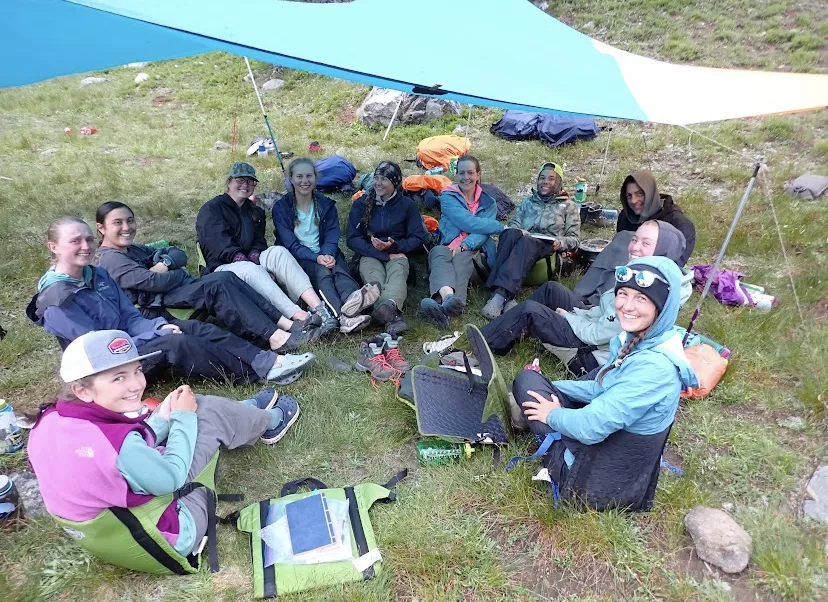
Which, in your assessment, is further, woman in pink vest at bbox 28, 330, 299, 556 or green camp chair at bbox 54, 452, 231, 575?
green camp chair at bbox 54, 452, 231, 575

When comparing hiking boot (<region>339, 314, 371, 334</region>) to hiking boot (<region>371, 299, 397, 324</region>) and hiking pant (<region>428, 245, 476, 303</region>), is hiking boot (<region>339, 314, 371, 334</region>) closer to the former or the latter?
hiking boot (<region>371, 299, 397, 324</region>)

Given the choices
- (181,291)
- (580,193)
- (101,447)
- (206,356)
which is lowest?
(206,356)

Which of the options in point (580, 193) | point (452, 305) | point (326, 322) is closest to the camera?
point (326, 322)

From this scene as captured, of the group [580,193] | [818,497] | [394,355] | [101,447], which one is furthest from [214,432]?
[580,193]

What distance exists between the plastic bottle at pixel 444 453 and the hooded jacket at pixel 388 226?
2075 millimetres

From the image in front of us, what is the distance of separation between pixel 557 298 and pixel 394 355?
1283mm

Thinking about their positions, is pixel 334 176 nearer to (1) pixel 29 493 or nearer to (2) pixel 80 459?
(1) pixel 29 493

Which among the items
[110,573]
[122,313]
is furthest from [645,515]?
[122,313]

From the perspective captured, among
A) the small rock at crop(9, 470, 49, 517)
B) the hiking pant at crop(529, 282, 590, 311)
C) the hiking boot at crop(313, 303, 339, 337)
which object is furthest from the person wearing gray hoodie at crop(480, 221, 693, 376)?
the small rock at crop(9, 470, 49, 517)

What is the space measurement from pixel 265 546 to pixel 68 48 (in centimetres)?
500

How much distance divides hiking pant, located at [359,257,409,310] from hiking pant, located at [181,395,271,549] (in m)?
1.50

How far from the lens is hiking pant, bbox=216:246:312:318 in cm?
391

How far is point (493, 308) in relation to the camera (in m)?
4.09

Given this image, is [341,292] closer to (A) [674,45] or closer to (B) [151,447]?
(B) [151,447]
